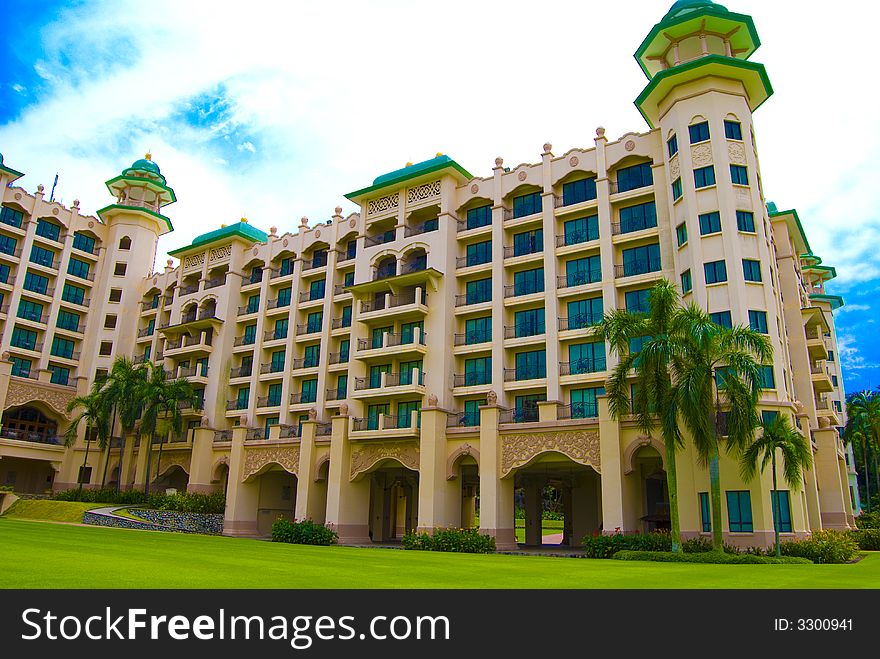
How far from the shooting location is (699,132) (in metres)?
38.6

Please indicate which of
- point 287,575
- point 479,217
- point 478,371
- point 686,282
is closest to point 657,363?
point 686,282

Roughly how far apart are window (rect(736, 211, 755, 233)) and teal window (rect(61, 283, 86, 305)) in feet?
192

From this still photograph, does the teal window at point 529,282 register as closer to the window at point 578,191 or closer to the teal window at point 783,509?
the window at point 578,191

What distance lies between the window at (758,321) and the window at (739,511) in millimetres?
8406

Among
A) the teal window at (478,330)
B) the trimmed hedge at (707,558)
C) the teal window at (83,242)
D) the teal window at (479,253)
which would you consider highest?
the teal window at (83,242)

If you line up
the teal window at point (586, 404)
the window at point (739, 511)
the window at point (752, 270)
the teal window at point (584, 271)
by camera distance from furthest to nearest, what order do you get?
the teal window at point (584, 271) < the teal window at point (586, 404) < the window at point (752, 270) < the window at point (739, 511)

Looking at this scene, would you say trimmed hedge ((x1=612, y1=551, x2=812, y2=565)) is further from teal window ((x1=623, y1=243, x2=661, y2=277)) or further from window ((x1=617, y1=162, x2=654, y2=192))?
window ((x1=617, y1=162, x2=654, y2=192))

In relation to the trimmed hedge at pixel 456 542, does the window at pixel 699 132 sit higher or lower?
higher

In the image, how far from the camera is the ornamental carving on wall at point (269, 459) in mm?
47844

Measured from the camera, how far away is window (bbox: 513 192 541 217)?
45938mm

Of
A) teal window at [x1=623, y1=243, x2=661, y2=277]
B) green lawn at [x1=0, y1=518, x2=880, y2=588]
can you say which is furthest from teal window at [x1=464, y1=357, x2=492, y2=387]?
green lawn at [x1=0, y1=518, x2=880, y2=588]

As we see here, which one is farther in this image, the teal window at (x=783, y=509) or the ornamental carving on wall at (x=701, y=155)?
the ornamental carving on wall at (x=701, y=155)

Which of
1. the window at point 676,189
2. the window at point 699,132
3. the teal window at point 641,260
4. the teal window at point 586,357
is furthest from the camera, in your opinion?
the teal window at point 641,260

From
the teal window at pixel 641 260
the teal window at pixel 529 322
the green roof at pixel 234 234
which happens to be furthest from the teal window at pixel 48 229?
the teal window at pixel 641 260
